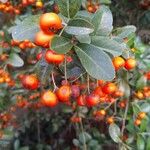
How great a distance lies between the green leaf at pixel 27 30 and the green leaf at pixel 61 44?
11 cm

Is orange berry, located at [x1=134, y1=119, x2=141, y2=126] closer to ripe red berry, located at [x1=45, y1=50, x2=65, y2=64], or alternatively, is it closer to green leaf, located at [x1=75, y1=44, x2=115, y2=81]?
green leaf, located at [x1=75, y1=44, x2=115, y2=81]

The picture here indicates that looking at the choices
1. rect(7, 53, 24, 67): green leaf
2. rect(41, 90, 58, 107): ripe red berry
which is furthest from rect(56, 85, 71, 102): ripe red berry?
rect(7, 53, 24, 67): green leaf

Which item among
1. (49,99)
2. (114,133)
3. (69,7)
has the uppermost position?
(69,7)

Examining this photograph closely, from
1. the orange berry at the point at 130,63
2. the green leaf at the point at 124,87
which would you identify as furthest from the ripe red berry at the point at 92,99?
the green leaf at the point at 124,87

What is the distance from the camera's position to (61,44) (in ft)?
3.94

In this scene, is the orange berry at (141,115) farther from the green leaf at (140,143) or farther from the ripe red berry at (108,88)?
the ripe red berry at (108,88)

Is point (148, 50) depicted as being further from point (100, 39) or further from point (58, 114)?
point (58, 114)

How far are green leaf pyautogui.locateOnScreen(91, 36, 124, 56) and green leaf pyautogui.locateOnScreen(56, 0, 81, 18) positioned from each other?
12 cm

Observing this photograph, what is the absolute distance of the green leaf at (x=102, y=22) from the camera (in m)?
1.41

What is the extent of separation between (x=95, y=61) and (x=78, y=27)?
0.13m

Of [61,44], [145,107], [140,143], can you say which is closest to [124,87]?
[145,107]

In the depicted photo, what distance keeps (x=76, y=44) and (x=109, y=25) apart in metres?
0.24

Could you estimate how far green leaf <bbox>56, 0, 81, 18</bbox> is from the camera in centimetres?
132

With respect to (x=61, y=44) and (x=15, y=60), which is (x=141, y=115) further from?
(x=61, y=44)
